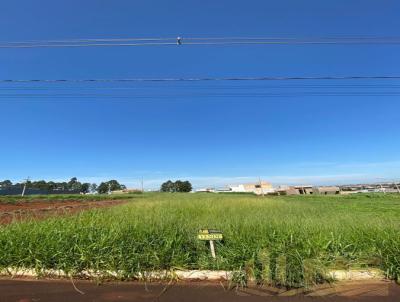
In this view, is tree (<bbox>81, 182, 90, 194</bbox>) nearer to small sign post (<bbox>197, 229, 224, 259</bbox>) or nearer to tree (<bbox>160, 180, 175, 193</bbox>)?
tree (<bbox>160, 180, 175, 193</bbox>)

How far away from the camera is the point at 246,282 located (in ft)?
19.2

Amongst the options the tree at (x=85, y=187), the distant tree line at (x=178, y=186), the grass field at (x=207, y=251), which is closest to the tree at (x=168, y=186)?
the distant tree line at (x=178, y=186)

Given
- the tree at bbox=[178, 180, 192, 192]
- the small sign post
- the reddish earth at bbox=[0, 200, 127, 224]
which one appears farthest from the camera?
the tree at bbox=[178, 180, 192, 192]

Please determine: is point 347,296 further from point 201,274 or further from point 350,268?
point 201,274

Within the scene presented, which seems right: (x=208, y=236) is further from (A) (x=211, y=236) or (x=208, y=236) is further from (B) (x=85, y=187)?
(B) (x=85, y=187)

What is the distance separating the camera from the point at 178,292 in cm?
548

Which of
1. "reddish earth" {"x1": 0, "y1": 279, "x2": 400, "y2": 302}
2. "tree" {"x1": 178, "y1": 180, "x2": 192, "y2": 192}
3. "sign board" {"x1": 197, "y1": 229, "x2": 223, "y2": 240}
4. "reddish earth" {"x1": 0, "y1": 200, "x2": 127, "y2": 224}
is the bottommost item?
"reddish earth" {"x1": 0, "y1": 279, "x2": 400, "y2": 302}

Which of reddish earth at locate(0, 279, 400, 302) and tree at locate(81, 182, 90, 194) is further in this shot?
tree at locate(81, 182, 90, 194)

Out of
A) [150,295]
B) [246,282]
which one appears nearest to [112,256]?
[150,295]

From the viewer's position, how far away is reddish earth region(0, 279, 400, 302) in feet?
17.1

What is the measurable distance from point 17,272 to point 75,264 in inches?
38.8

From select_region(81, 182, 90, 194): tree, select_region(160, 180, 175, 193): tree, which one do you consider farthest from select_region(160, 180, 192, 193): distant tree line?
select_region(81, 182, 90, 194): tree

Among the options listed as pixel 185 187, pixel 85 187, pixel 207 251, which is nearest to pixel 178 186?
pixel 185 187

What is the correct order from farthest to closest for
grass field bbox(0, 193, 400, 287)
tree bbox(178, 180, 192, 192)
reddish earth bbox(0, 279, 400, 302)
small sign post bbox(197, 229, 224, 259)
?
tree bbox(178, 180, 192, 192) < small sign post bbox(197, 229, 224, 259) < grass field bbox(0, 193, 400, 287) < reddish earth bbox(0, 279, 400, 302)
